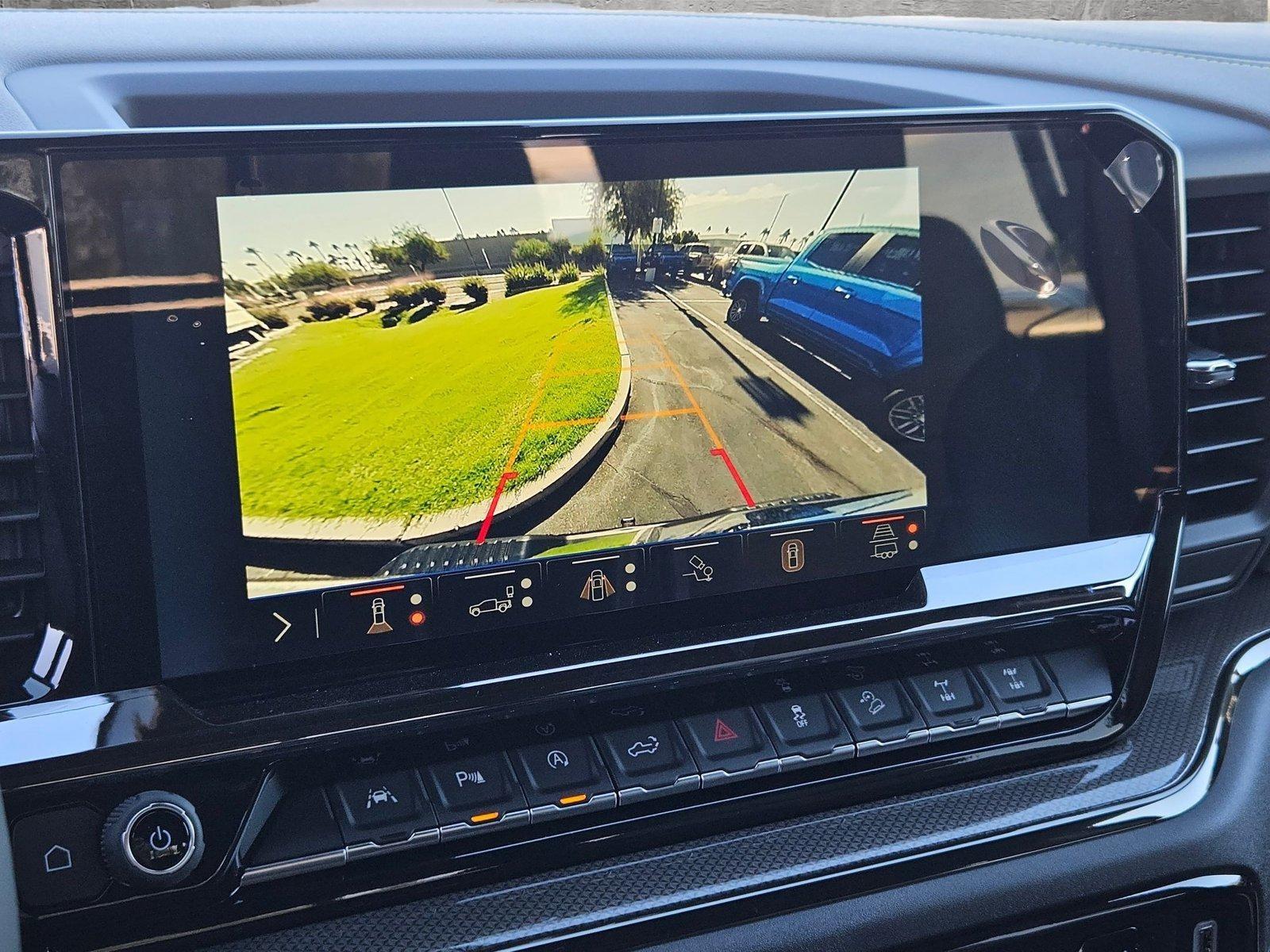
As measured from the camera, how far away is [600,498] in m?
1.06

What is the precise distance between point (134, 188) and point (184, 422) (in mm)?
195

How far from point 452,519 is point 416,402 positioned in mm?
111

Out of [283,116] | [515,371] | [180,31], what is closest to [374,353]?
[515,371]

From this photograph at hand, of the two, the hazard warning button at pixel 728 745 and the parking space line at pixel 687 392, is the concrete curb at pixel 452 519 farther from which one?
the hazard warning button at pixel 728 745

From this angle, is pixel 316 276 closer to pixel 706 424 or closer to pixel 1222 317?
pixel 706 424

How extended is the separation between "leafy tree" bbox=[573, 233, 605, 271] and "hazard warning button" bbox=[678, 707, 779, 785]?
469 millimetres

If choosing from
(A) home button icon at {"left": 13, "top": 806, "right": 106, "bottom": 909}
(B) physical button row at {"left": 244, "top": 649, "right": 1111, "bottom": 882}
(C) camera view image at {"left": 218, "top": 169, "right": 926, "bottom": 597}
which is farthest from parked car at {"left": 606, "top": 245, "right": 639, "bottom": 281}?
(A) home button icon at {"left": 13, "top": 806, "right": 106, "bottom": 909}

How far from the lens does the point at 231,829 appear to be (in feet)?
3.17

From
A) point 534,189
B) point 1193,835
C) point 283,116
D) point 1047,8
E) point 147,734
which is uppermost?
point 1047,8

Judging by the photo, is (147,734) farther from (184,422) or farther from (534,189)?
(534,189)

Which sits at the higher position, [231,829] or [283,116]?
[283,116]

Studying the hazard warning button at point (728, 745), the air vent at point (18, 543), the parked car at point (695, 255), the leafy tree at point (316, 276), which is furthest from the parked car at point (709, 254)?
the air vent at point (18, 543)

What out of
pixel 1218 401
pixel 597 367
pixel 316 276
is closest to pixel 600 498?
pixel 597 367

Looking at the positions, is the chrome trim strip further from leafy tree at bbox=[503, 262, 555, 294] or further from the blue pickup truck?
leafy tree at bbox=[503, 262, 555, 294]
